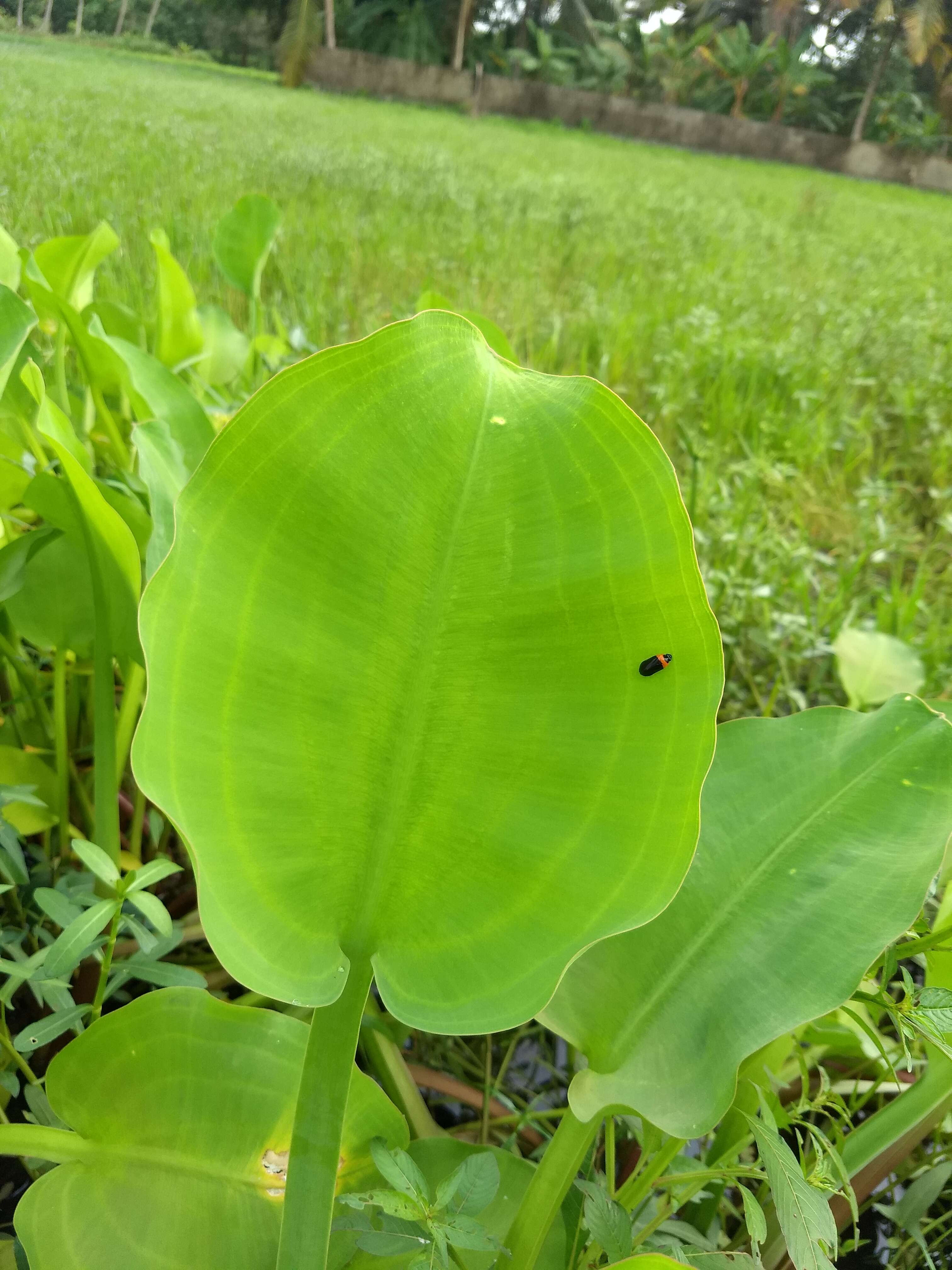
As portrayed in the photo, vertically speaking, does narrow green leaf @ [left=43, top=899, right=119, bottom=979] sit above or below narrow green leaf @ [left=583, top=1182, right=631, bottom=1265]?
above

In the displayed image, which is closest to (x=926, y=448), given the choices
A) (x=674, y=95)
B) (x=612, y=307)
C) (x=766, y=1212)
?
(x=612, y=307)

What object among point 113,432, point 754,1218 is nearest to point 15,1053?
point 754,1218

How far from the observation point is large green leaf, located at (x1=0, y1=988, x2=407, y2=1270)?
0.22 metres

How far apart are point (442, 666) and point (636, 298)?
132 cm

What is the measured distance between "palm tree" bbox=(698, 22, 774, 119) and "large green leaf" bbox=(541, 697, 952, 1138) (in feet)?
10.9

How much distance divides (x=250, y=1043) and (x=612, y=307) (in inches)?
47.9

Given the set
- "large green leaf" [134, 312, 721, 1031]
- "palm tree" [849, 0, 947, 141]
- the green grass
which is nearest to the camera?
"large green leaf" [134, 312, 721, 1031]

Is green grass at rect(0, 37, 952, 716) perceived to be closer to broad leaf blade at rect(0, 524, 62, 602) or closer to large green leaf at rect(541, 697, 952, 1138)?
large green leaf at rect(541, 697, 952, 1138)

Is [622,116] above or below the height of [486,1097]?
above

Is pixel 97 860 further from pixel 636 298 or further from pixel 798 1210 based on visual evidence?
pixel 636 298

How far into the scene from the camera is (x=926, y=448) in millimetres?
1045

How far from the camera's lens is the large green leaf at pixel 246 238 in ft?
2.09

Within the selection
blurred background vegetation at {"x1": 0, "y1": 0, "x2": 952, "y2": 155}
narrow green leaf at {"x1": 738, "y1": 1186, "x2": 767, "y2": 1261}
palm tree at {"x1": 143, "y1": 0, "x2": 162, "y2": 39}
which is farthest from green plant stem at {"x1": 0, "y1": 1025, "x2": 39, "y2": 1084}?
blurred background vegetation at {"x1": 0, "y1": 0, "x2": 952, "y2": 155}

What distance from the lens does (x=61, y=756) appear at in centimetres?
37
